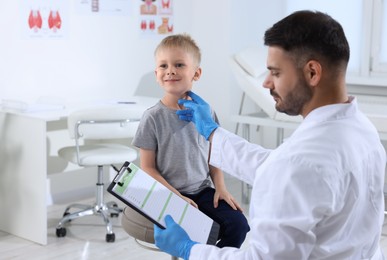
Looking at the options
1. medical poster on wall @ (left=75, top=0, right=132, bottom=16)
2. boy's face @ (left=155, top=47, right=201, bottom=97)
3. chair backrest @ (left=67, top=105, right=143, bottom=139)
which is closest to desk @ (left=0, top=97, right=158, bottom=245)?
chair backrest @ (left=67, top=105, right=143, bottom=139)

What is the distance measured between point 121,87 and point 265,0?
1328 mm

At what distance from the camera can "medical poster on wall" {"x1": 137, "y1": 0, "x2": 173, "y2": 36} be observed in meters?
4.48

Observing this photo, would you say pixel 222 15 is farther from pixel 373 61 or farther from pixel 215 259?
pixel 215 259

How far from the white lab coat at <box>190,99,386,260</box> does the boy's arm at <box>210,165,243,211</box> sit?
2.47ft

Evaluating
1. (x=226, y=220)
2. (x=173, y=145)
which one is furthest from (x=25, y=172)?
(x=226, y=220)

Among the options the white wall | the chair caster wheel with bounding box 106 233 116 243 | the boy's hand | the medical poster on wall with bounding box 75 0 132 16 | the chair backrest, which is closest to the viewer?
the boy's hand

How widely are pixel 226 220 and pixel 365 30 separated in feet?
9.40

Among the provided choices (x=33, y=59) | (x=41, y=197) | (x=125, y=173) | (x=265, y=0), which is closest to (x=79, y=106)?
(x=33, y=59)

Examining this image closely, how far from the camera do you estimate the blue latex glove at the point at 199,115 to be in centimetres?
204

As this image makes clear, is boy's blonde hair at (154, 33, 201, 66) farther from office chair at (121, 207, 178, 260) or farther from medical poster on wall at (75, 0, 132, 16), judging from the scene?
medical poster on wall at (75, 0, 132, 16)

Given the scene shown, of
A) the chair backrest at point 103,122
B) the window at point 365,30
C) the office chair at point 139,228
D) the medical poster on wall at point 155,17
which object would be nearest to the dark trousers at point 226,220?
the office chair at point 139,228

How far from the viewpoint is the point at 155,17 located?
15.0ft

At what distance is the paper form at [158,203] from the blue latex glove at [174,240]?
31 mm

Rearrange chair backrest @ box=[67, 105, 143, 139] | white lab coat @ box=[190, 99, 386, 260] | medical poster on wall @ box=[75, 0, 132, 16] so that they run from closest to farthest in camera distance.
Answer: white lab coat @ box=[190, 99, 386, 260] < chair backrest @ box=[67, 105, 143, 139] < medical poster on wall @ box=[75, 0, 132, 16]
